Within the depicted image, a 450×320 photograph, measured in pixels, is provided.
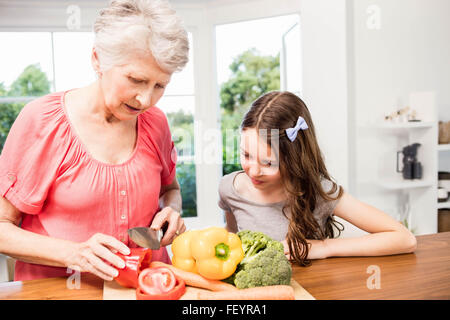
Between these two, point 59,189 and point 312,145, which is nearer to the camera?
point 59,189

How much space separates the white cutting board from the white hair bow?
48 cm

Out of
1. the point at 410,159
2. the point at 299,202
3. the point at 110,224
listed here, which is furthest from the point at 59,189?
the point at 410,159

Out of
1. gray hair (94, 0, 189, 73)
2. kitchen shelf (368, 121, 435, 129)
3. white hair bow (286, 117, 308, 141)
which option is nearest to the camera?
gray hair (94, 0, 189, 73)

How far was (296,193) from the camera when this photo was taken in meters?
1.24

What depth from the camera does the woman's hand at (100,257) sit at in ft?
2.78

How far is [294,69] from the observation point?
9.72 ft

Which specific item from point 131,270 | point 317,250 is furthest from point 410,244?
point 131,270

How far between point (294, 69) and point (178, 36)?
2.15 m

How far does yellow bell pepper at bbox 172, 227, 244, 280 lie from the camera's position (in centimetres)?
88

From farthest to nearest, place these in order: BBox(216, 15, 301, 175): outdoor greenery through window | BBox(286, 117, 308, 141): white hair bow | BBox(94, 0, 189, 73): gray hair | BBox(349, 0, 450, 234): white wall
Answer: BBox(216, 15, 301, 175): outdoor greenery through window, BBox(349, 0, 450, 234): white wall, BBox(286, 117, 308, 141): white hair bow, BBox(94, 0, 189, 73): gray hair

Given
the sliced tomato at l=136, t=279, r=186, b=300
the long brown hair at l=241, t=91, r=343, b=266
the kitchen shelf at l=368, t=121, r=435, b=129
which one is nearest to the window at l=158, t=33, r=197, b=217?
the kitchen shelf at l=368, t=121, r=435, b=129

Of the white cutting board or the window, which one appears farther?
the window

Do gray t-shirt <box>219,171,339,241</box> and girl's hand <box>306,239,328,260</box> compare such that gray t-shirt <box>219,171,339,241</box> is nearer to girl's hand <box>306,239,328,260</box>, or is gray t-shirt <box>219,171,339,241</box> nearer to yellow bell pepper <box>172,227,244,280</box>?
girl's hand <box>306,239,328,260</box>
